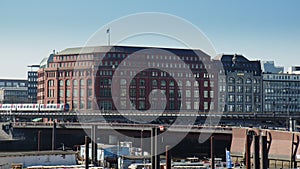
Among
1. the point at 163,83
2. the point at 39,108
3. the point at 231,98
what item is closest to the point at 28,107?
the point at 39,108

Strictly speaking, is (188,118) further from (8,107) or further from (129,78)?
(8,107)

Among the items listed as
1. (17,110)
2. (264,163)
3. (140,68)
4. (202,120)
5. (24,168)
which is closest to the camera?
(264,163)

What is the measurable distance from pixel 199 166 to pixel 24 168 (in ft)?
56.5

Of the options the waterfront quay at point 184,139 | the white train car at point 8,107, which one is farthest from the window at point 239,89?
the white train car at point 8,107

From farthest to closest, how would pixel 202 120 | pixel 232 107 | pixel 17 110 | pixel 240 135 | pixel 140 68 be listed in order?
pixel 232 107
pixel 140 68
pixel 17 110
pixel 202 120
pixel 240 135

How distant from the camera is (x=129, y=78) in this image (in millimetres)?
137250

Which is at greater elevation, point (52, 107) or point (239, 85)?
point (239, 85)

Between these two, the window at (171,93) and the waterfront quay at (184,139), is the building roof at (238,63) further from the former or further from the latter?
the waterfront quay at (184,139)

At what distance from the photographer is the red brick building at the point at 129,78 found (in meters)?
137

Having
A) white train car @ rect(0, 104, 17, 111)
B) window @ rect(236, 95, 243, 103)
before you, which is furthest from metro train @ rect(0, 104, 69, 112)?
window @ rect(236, 95, 243, 103)

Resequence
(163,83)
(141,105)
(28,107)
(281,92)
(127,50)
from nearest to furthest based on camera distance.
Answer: (28,107), (141,105), (127,50), (163,83), (281,92)

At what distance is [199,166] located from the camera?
187 ft

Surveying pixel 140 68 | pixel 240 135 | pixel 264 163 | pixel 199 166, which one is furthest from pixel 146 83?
pixel 264 163

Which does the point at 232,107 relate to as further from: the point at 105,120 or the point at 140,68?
the point at 105,120
